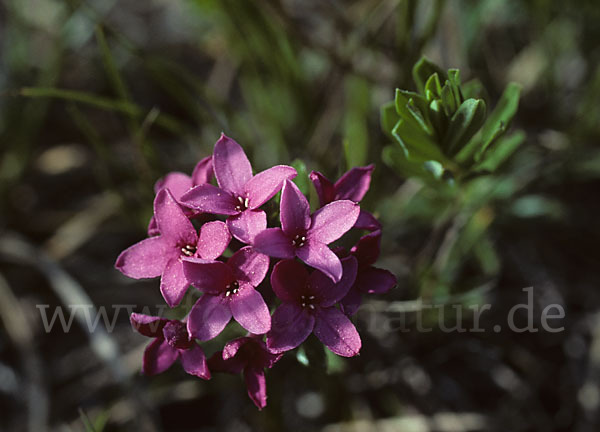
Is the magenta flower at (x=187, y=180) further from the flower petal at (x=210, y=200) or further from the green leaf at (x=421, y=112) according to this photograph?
the green leaf at (x=421, y=112)

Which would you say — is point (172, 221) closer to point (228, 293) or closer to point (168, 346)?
point (228, 293)

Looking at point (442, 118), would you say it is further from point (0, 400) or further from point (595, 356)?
point (0, 400)

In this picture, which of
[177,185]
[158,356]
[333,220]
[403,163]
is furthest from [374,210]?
[158,356]

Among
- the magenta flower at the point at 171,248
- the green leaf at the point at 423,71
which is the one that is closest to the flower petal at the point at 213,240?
the magenta flower at the point at 171,248

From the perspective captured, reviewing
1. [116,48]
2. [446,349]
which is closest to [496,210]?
[446,349]

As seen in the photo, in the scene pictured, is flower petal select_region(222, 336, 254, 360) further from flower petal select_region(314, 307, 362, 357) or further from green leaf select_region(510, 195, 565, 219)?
green leaf select_region(510, 195, 565, 219)

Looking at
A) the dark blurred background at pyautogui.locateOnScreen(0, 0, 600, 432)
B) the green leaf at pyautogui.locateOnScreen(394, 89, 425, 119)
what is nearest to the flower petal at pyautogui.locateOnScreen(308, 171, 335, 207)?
the green leaf at pyautogui.locateOnScreen(394, 89, 425, 119)
